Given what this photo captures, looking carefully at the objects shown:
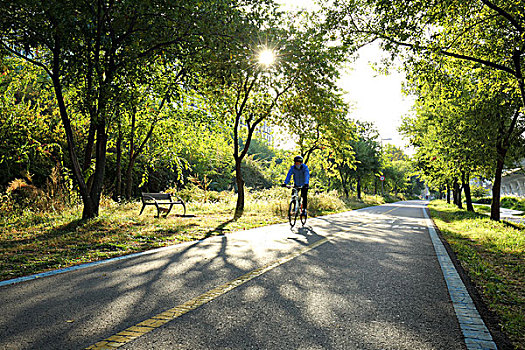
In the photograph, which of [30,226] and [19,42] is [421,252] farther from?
[19,42]

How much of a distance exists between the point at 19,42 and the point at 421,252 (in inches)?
415

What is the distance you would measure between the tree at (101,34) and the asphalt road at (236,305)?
5.42 m

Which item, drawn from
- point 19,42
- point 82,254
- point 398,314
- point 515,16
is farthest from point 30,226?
point 515,16

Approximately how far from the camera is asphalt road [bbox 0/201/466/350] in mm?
2688

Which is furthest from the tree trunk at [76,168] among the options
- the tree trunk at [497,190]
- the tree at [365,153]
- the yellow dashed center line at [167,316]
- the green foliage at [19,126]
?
the tree at [365,153]

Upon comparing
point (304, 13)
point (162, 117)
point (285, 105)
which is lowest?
point (162, 117)

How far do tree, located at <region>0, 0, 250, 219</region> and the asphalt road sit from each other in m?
5.42

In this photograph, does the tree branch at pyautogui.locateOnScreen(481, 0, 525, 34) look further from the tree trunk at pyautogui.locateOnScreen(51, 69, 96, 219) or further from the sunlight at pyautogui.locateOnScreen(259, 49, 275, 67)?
the tree trunk at pyautogui.locateOnScreen(51, 69, 96, 219)

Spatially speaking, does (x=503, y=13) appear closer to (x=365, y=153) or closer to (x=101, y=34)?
(x=101, y=34)

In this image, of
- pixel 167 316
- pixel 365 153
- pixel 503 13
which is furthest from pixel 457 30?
pixel 365 153

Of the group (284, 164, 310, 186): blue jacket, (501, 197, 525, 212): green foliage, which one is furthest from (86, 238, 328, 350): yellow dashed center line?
(501, 197, 525, 212): green foliage

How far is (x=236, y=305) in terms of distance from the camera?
3.45 meters

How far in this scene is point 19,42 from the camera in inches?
326

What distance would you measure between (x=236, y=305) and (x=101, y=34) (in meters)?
7.96
